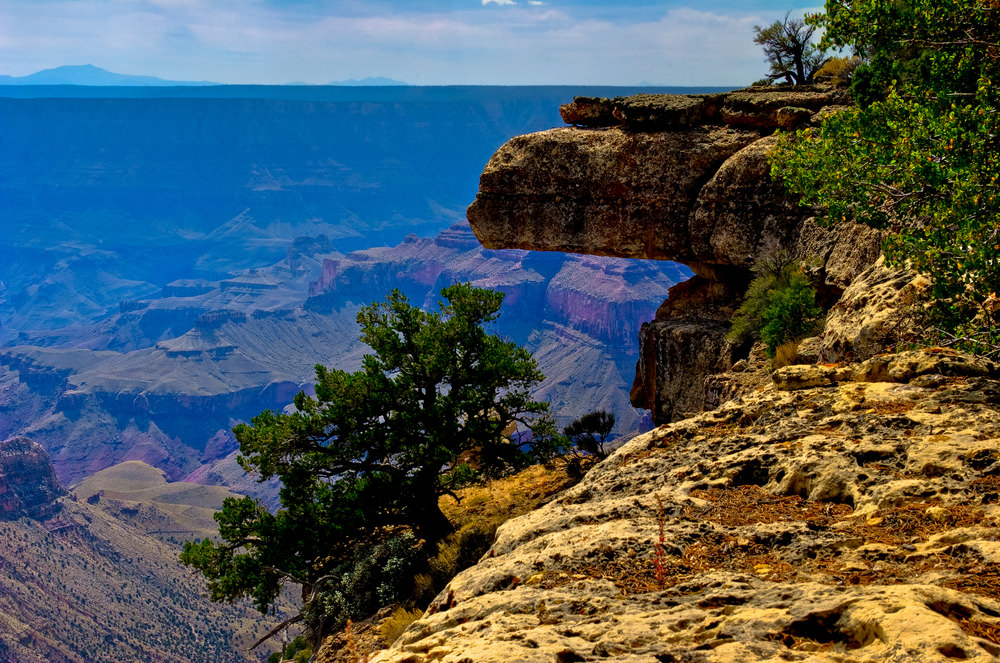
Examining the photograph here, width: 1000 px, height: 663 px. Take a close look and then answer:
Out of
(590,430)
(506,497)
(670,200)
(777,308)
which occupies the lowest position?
(506,497)

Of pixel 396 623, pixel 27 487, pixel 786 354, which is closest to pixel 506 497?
pixel 396 623

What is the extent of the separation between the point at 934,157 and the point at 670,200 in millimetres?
14623

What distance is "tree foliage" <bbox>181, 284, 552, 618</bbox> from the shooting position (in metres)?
20.4

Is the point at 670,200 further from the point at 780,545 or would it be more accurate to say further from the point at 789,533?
the point at 780,545

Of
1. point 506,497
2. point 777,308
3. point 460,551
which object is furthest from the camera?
point 506,497

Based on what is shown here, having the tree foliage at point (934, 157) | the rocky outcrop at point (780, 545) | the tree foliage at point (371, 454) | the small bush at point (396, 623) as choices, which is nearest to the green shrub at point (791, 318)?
the tree foliage at point (934, 157)

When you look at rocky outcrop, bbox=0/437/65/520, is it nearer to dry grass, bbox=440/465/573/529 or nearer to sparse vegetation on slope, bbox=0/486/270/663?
sparse vegetation on slope, bbox=0/486/270/663

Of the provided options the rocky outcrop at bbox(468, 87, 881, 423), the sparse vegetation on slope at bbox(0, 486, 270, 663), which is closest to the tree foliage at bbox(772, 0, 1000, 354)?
the rocky outcrop at bbox(468, 87, 881, 423)

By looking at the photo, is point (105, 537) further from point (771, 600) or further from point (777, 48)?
point (771, 600)

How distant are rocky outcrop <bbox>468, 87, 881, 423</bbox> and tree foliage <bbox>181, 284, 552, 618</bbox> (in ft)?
19.0

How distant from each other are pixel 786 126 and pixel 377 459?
18.3 meters

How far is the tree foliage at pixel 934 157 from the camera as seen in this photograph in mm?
10258

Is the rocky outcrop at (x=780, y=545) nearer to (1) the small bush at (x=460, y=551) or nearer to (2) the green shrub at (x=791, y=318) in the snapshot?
(2) the green shrub at (x=791, y=318)

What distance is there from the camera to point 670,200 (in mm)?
26516
